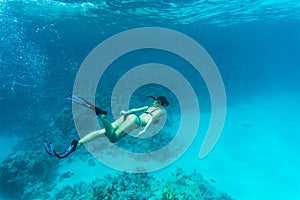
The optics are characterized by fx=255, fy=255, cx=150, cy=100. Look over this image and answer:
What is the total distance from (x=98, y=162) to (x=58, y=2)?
16991 millimetres

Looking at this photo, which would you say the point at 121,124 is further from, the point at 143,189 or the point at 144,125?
the point at 143,189

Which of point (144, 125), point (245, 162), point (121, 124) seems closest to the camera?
point (121, 124)

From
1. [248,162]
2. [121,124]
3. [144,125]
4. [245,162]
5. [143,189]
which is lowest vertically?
[143,189]

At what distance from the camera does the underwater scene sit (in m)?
11.9

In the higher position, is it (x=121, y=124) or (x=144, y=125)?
(x=144, y=125)

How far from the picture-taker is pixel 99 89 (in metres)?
22.2

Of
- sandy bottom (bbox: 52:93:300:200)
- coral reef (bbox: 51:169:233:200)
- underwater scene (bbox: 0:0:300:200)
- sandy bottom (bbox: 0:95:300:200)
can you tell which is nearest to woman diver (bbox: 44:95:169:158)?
underwater scene (bbox: 0:0:300:200)

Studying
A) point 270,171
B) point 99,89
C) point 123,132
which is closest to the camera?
point 123,132

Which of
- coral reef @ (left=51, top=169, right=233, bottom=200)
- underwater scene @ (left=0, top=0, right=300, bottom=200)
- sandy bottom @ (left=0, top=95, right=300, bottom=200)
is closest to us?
coral reef @ (left=51, top=169, right=233, bottom=200)

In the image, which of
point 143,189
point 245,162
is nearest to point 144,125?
point 143,189

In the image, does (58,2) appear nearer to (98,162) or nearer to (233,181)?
(98,162)

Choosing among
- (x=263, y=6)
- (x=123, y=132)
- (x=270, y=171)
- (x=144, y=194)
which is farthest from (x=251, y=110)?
(x=123, y=132)

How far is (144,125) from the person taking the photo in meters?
7.11

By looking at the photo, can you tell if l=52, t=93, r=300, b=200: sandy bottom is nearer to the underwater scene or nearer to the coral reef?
the underwater scene
